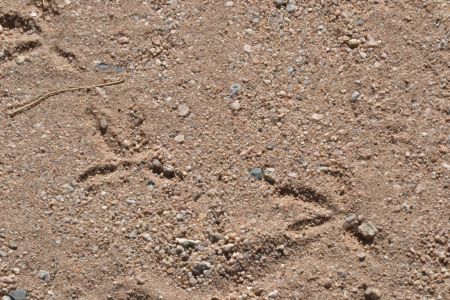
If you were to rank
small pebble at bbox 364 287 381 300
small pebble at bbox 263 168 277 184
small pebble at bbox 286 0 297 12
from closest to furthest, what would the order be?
small pebble at bbox 364 287 381 300
small pebble at bbox 263 168 277 184
small pebble at bbox 286 0 297 12

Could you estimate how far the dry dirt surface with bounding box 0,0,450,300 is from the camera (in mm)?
3344

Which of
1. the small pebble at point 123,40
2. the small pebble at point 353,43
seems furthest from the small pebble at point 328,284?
the small pebble at point 123,40

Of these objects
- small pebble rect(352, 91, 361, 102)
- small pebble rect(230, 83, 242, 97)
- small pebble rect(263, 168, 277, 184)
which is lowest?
small pebble rect(263, 168, 277, 184)

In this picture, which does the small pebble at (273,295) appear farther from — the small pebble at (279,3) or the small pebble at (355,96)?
the small pebble at (279,3)

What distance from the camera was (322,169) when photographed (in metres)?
3.43

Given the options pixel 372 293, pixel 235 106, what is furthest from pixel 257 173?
pixel 372 293

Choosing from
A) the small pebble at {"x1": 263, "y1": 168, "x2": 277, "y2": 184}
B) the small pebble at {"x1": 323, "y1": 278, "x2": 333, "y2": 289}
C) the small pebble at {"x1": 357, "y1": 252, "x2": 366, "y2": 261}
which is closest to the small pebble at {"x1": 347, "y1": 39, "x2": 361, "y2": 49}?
the small pebble at {"x1": 263, "y1": 168, "x2": 277, "y2": 184}

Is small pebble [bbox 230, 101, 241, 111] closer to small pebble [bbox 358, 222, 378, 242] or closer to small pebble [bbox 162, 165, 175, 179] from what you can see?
small pebble [bbox 162, 165, 175, 179]

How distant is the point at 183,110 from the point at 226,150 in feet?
0.83

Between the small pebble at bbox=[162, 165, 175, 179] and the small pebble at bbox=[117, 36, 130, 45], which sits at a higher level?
the small pebble at bbox=[117, 36, 130, 45]

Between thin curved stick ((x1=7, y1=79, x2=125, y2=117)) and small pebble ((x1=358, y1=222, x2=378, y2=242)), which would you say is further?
thin curved stick ((x1=7, y1=79, x2=125, y2=117))

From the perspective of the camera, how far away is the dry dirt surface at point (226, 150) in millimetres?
3344

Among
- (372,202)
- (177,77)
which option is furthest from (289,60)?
(372,202)

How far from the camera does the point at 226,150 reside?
137 inches
